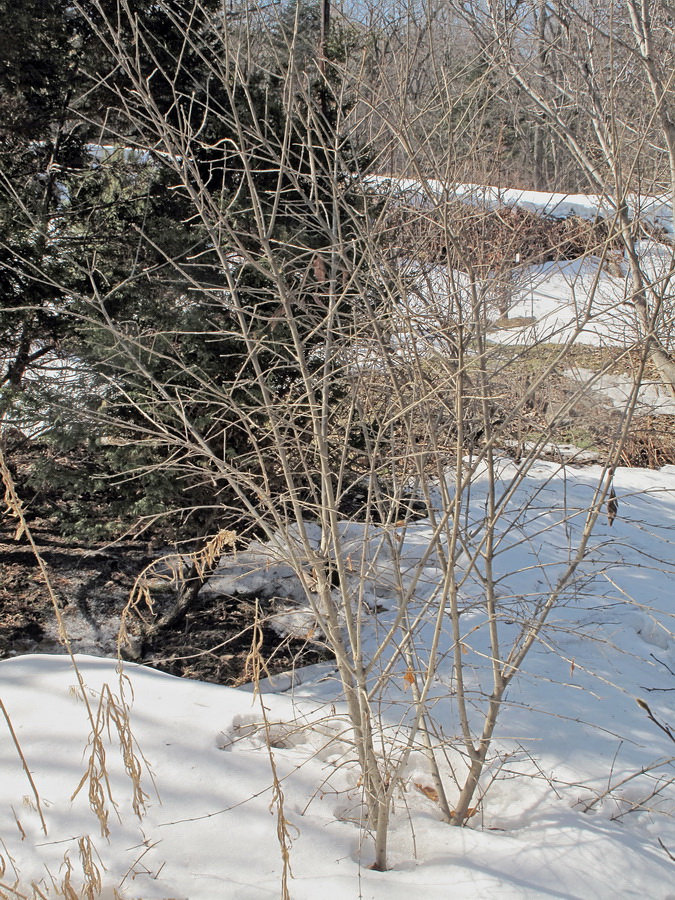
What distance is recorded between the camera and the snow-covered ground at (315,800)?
2.01 metres

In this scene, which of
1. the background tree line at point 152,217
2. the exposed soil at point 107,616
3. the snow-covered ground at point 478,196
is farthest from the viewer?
the exposed soil at point 107,616

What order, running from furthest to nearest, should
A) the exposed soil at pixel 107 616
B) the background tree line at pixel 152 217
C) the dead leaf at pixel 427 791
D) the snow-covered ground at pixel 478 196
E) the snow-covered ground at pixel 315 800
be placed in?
the exposed soil at pixel 107 616, the background tree line at pixel 152 217, the dead leaf at pixel 427 791, the snow-covered ground at pixel 478 196, the snow-covered ground at pixel 315 800

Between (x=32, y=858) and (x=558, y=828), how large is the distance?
67.6 inches

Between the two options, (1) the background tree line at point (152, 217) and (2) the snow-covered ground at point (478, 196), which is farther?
(1) the background tree line at point (152, 217)

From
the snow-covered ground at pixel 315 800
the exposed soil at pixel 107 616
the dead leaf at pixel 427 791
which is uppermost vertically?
the snow-covered ground at pixel 315 800

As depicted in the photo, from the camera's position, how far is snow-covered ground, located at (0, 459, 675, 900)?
2008 millimetres

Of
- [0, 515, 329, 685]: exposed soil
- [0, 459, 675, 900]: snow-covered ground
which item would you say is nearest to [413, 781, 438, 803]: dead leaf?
[0, 459, 675, 900]: snow-covered ground

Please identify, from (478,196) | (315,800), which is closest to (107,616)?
(315,800)

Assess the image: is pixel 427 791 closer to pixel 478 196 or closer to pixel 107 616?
pixel 107 616

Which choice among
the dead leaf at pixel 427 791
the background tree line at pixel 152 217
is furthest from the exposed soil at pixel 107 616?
the dead leaf at pixel 427 791

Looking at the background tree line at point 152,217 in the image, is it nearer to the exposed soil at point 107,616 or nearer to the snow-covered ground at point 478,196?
the snow-covered ground at point 478,196

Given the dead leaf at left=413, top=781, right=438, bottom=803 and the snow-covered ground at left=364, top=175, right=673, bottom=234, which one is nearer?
the snow-covered ground at left=364, top=175, right=673, bottom=234

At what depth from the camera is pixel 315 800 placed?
2.45 m

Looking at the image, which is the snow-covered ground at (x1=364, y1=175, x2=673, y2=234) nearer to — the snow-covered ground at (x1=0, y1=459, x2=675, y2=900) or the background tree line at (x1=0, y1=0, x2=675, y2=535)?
the background tree line at (x1=0, y1=0, x2=675, y2=535)
